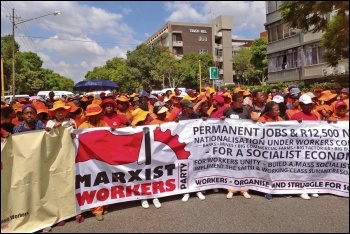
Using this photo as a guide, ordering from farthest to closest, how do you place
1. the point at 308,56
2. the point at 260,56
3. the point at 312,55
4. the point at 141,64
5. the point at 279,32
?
the point at 260,56
the point at 141,64
the point at 279,32
the point at 308,56
the point at 312,55

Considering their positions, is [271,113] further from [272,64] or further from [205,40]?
[205,40]

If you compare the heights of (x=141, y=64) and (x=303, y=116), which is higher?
(x=141, y=64)

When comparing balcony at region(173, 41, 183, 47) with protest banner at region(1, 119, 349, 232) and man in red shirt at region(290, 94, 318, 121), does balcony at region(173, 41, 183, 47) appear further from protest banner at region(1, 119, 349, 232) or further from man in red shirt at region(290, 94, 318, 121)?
Answer: protest banner at region(1, 119, 349, 232)

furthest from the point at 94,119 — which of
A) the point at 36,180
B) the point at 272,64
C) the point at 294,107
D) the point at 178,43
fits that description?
the point at 178,43

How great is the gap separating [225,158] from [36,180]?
2.67 m

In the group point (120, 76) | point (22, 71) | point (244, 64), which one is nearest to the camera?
point (22, 71)

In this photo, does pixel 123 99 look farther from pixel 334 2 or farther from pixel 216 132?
pixel 334 2

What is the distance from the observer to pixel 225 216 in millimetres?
4500

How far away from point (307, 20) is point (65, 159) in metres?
5.67

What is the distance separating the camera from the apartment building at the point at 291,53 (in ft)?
96.0

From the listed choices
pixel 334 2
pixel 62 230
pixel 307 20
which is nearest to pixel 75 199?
pixel 62 230

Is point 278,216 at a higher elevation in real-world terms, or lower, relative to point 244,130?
lower

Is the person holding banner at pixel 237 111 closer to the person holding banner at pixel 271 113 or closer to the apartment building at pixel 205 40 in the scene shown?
the person holding banner at pixel 271 113

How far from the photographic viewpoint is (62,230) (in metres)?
4.23
